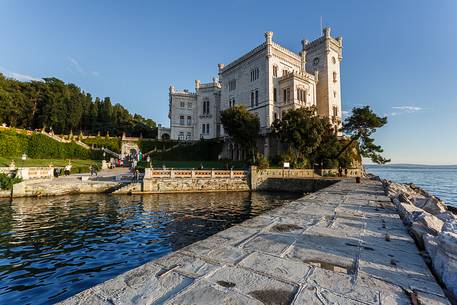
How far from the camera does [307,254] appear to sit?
5070mm

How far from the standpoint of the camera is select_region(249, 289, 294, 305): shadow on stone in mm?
3270

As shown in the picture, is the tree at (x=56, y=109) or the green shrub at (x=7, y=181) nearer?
the green shrub at (x=7, y=181)

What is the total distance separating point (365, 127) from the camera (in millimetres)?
35438

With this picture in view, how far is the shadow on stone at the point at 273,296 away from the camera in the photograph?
327 centimetres

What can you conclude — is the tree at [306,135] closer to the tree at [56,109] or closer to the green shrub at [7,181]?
the green shrub at [7,181]

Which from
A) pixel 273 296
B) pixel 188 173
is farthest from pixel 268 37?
pixel 273 296

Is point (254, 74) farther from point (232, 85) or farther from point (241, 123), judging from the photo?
point (241, 123)

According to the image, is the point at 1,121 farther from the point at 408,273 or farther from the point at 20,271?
the point at 408,273

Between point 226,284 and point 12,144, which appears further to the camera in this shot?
point 12,144

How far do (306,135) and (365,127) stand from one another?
9.84 m

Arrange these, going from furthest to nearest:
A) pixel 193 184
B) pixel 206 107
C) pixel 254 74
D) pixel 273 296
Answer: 1. pixel 206 107
2. pixel 254 74
3. pixel 193 184
4. pixel 273 296

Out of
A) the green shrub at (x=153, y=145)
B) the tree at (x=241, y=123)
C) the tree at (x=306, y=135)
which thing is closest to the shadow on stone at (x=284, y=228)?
the tree at (x=306, y=135)

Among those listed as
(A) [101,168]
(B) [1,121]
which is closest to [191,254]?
(A) [101,168]

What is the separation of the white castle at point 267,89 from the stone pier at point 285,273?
1364 inches
